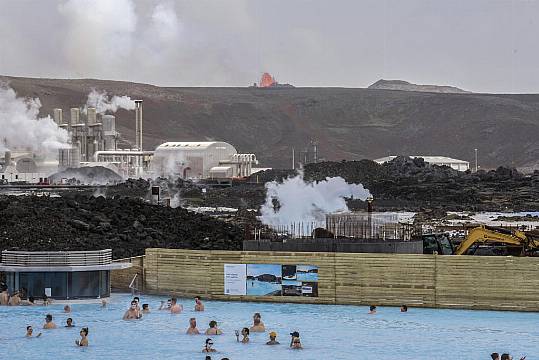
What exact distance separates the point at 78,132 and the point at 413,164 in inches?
1793

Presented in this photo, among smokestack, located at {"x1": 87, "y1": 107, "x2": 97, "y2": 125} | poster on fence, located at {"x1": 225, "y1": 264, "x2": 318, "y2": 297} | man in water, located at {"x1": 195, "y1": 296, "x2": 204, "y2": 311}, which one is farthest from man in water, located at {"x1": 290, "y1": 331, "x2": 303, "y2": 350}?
smokestack, located at {"x1": 87, "y1": 107, "x2": 97, "y2": 125}

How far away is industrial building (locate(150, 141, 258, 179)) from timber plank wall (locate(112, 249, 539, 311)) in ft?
350

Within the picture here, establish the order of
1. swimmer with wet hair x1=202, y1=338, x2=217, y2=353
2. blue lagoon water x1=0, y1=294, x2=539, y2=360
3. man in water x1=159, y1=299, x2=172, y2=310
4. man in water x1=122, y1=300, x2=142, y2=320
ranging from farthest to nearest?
man in water x1=159, y1=299, x2=172, y2=310, man in water x1=122, y1=300, x2=142, y2=320, blue lagoon water x1=0, y1=294, x2=539, y2=360, swimmer with wet hair x1=202, y1=338, x2=217, y2=353

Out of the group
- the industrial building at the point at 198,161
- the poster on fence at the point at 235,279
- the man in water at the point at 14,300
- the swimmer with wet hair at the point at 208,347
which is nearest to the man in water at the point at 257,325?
the swimmer with wet hair at the point at 208,347

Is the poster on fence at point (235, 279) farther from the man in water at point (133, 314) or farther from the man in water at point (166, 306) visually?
the man in water at point (133, 314)

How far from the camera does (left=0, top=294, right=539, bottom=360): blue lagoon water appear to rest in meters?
28.5

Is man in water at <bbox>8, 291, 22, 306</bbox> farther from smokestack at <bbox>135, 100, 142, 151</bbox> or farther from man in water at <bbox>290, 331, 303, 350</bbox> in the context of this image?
smokestack at <bbox>135, 100, 142, 151</bbox>

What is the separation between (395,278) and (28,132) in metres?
131

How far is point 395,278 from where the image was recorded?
34.5 m

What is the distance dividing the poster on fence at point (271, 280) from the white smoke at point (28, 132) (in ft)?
369

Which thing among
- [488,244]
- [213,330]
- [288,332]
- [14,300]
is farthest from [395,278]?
[14,300]

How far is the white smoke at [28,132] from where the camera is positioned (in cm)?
15388

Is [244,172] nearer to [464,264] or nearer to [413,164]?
[413,164]

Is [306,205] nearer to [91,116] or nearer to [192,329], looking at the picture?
[192,329]
